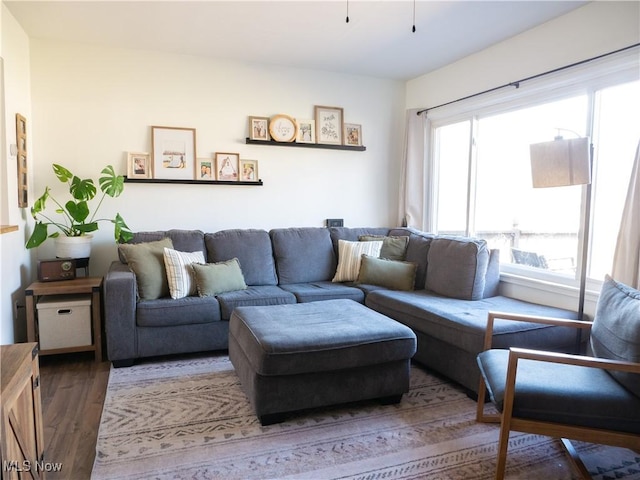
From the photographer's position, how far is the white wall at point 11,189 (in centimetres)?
286

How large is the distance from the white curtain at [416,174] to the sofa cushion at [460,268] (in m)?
1.01

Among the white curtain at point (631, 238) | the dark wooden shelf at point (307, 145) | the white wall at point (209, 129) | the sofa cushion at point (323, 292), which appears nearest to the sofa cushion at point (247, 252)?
the sofa cushion at point (323, 292)

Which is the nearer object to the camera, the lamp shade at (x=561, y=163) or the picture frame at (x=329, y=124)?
the lamp shade at (x=561, y=163)

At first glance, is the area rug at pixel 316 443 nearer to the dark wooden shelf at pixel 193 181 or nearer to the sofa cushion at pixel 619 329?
the sofa cushion at pixel 619 329

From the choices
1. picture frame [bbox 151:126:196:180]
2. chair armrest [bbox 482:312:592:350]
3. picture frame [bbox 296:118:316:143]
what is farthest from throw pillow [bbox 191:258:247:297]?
chair armrest [bbox 482:312:592:350]

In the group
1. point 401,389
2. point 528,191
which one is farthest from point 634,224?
point 401,389

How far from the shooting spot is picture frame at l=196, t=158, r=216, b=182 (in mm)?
3967

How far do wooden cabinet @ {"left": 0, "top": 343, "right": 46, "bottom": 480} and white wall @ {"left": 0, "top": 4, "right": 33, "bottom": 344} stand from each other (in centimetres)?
154

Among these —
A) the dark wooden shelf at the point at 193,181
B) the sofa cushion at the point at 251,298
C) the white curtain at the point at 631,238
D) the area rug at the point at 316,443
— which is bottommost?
the area rug at the point at 316,443

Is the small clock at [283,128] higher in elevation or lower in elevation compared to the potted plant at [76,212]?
higher

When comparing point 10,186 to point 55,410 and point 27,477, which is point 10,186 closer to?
point 55,410

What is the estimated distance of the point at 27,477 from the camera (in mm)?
1431

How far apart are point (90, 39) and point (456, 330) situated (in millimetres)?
3613

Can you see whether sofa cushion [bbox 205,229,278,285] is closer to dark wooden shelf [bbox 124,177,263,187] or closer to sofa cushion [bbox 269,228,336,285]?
sofa cushion [bbox 269,228,336,285]
